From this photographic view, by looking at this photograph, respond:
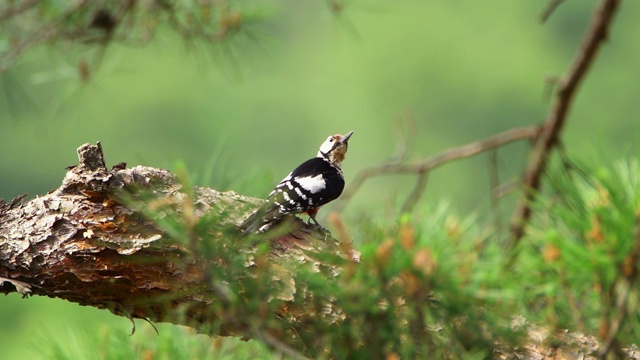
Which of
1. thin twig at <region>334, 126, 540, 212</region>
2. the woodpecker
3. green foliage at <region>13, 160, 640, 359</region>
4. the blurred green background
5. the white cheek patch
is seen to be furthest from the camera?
the blurred green background

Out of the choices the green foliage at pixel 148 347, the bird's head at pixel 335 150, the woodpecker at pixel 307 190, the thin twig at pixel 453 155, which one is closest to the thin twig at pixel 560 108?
the thin twig at pixel 453 155

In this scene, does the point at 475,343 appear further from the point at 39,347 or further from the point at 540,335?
the point at 39,347

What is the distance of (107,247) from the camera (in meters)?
1.46

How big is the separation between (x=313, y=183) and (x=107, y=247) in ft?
3.02

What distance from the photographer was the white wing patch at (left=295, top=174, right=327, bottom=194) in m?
2.27

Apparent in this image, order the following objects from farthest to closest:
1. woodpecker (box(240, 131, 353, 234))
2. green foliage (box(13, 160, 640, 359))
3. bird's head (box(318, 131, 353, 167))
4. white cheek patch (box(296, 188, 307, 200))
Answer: bird's head (box(318, 131, 353, 167)) < white cheek patch (box(296, 188, 307, 200)) < woodpecker (box(240, 131, 353, 234)) < green foliage (box(13, 160, 640, 359))

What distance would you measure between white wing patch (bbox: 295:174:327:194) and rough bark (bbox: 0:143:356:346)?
740mm

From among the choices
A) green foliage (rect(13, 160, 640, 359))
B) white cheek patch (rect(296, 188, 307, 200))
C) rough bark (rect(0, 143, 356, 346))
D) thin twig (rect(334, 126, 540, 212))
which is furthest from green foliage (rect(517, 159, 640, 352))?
thin twig (rect(334, 126, 540, 212))

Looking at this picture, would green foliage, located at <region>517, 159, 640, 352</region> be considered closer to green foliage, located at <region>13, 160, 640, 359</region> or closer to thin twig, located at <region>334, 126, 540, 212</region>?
green foliage, located at <region>13, 160, 640, 359</region>

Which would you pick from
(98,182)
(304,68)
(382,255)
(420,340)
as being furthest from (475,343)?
(304,68)

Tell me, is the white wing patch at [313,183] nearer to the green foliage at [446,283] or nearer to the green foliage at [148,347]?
the green foliage at [148,347]

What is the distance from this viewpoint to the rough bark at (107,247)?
1438 millimetres

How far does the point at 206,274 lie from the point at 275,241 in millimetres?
572

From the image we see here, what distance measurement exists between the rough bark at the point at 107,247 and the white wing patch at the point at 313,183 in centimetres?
74
